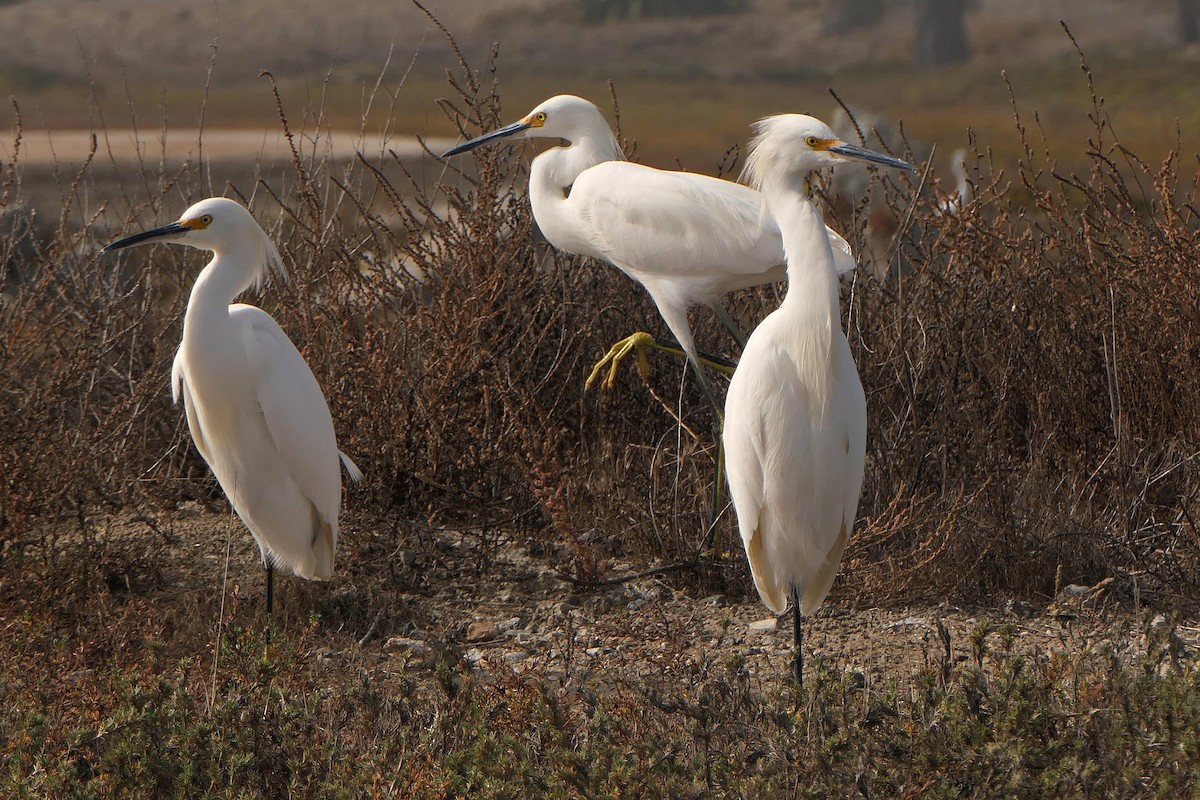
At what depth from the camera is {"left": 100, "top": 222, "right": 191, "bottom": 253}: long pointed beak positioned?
333cm

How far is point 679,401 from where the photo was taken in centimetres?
441

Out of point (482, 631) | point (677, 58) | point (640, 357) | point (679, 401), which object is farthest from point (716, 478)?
point (677, 58)

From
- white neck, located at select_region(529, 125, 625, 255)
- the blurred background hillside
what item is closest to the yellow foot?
white neck, located at select_region(529, 125, 625, 255)

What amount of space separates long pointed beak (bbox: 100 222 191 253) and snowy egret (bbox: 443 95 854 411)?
3.51 ft

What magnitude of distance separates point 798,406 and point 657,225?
1443mm

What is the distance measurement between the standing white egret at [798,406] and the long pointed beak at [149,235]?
1501mm

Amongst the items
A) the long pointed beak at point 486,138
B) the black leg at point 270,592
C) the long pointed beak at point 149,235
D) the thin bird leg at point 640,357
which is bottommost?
the black leg at point 270,592

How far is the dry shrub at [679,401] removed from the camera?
152 inches

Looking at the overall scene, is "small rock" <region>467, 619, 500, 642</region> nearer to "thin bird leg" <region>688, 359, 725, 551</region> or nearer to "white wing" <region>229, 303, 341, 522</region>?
"white wing" <region>229, 303, 341, 522</region>

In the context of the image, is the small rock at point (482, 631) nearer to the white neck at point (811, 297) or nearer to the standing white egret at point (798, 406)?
the standing white egret at point (798, 406)

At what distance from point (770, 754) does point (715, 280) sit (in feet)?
6.88

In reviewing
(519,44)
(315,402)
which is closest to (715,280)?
(315,402)

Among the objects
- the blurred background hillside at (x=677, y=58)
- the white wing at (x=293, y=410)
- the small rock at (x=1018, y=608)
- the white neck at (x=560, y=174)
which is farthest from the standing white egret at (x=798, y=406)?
the blurred background hillside at (x=677, y=58)

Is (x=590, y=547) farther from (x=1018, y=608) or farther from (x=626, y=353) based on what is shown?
(x=1018, y=608)
